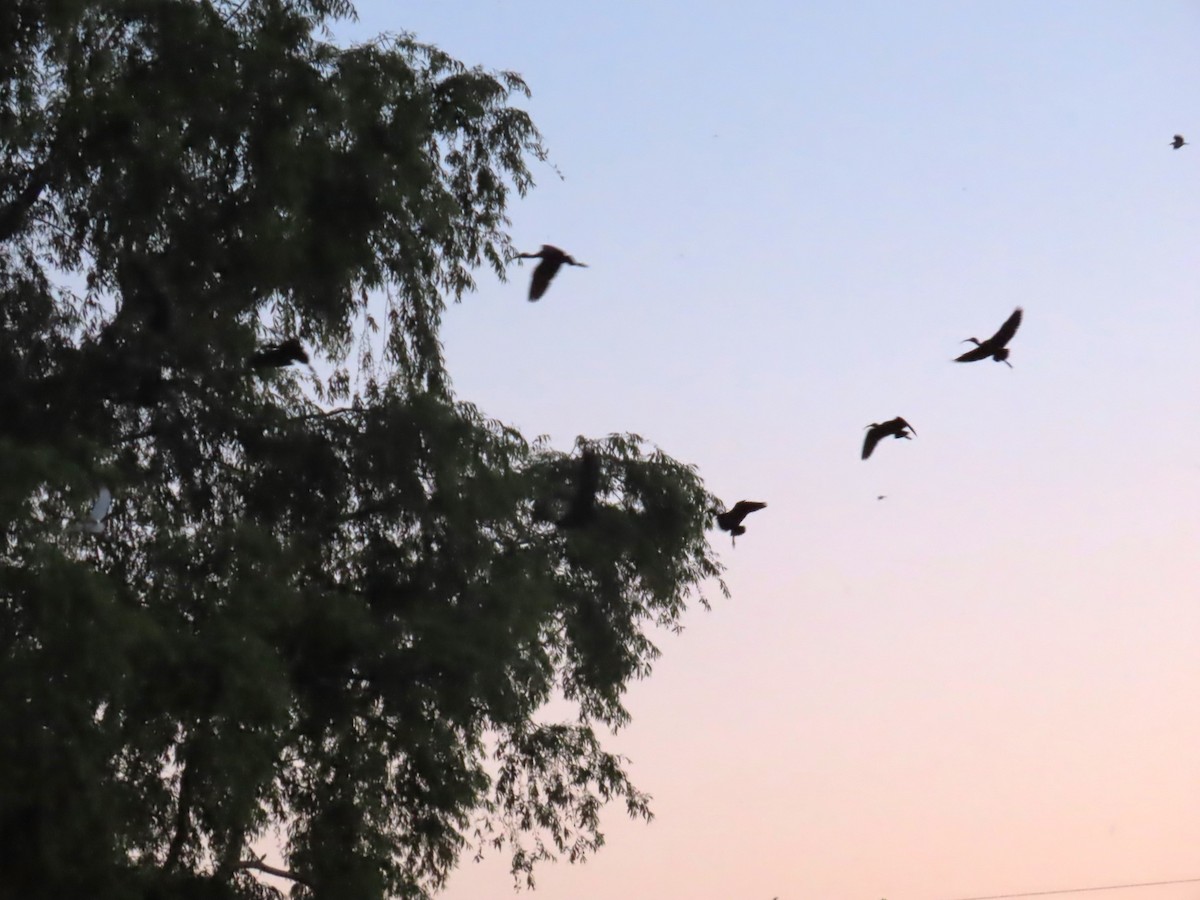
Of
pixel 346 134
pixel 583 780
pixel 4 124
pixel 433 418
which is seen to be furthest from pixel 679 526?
pixel 4 124

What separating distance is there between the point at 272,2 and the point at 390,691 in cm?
438

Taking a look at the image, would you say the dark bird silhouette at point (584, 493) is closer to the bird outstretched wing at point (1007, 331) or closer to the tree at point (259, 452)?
the tree at point (259, 452)

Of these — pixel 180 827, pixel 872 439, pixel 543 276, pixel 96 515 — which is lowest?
pixel 180 827

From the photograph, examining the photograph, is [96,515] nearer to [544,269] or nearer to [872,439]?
[544,269]

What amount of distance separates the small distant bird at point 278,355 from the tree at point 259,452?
19mm

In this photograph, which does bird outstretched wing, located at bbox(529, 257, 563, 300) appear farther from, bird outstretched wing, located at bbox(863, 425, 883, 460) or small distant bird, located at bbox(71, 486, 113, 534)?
small distant bird, located at bbox(71, 486, 113, 534)

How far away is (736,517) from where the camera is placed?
11867mm

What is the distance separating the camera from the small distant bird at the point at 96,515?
339 inches

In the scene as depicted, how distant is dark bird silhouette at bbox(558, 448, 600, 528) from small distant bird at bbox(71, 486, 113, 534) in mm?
3476

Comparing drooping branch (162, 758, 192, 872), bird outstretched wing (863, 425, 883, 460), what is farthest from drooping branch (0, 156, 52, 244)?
bird outstretched wing (863, 425, 883, 460)

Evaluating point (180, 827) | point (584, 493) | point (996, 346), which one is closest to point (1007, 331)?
point (996, 346)

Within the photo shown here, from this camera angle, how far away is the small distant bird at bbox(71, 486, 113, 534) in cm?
860

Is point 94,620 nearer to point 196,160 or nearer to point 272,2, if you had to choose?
point 196,160

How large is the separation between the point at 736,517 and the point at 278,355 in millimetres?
3531
